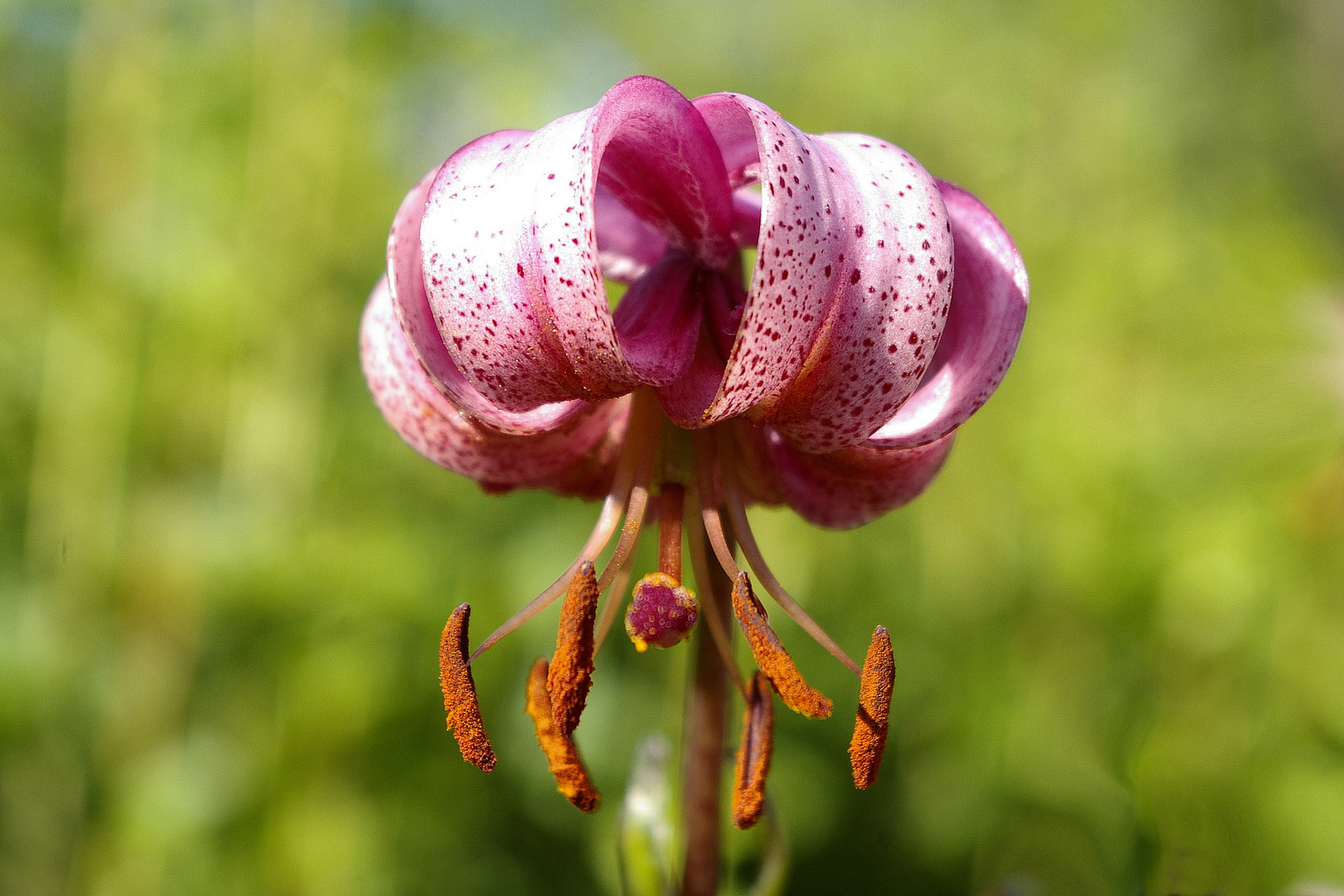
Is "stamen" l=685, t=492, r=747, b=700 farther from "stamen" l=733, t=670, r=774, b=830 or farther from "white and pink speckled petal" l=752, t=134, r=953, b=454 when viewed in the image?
"white and pink speckled petal" l=752, t=134, r=953, b=454

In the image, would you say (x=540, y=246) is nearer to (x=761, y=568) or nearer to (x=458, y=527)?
(x=761, y=568)

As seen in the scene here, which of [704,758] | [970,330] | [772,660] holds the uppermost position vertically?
[970,330]

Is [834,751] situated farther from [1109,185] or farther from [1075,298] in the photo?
[1109,185]

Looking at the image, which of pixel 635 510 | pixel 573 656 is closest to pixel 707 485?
pixel 635 510

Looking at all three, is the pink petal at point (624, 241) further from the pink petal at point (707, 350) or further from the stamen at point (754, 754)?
the stamen at point (754, 754)

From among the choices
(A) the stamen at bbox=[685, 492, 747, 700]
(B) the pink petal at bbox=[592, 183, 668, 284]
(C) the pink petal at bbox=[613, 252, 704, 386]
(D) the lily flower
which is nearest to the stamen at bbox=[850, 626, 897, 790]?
(D) the lily flower

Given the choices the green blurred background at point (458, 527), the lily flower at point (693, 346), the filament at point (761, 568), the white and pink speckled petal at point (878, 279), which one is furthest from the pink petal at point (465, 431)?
the green blurred background at point (458, 527)
